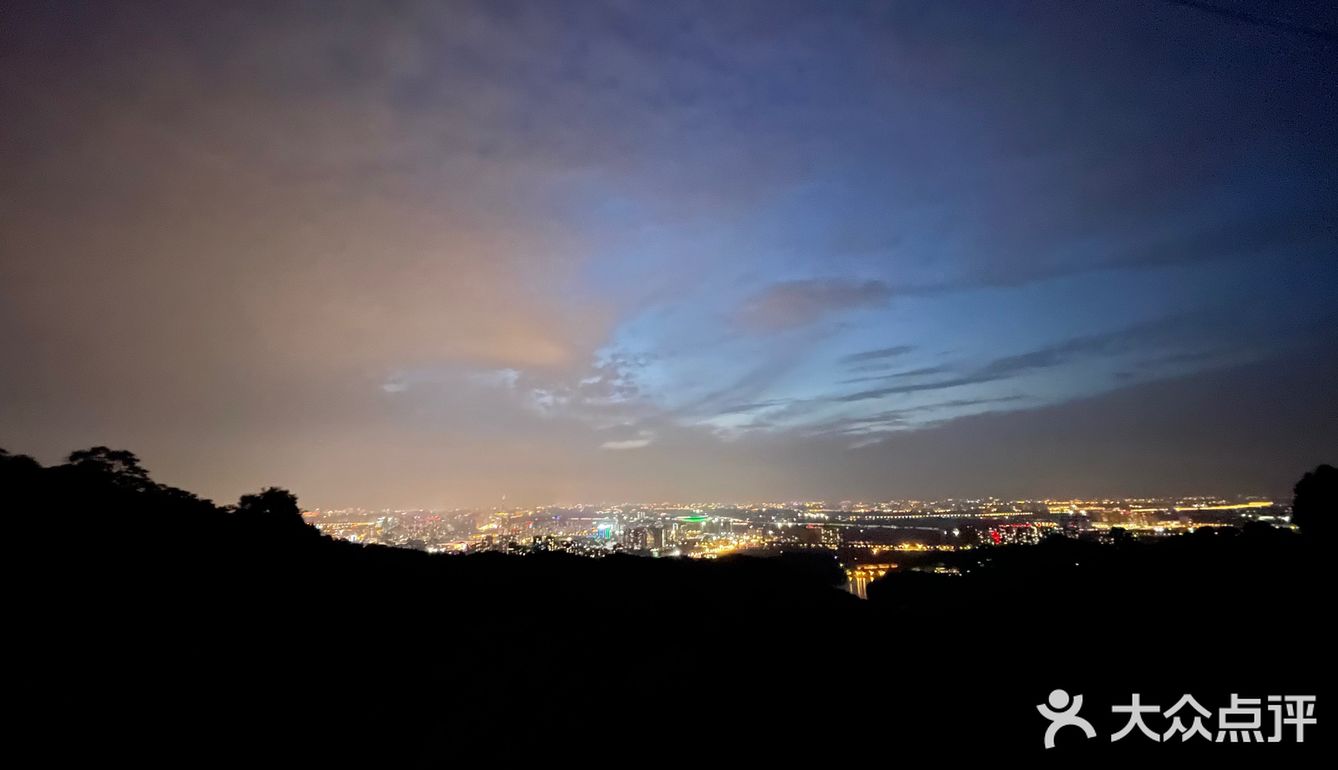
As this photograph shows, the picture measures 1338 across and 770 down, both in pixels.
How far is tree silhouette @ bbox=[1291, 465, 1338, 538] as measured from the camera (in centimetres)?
2095

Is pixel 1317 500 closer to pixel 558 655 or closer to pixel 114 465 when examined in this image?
pixel 558 655

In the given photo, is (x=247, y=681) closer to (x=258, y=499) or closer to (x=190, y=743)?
(x=190, y=743)

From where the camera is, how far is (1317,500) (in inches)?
867

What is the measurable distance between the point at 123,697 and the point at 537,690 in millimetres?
6124

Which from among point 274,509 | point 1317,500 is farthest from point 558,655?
point 1317,500

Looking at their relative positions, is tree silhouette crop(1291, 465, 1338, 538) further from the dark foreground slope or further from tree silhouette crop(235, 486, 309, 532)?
tree silhouette crop(235, 486, 309, 532)

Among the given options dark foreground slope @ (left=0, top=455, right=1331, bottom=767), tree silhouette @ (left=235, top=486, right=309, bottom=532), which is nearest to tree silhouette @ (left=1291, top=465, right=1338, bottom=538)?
dark foreground slope @ (left=0, top=455, right=1331, bottom=767)

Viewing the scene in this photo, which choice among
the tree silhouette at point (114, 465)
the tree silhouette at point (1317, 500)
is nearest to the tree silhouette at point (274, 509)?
the tree silhouette at point (114, 465)

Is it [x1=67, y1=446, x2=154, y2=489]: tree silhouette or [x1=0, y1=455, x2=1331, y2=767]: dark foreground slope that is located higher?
[x1=67, y1=446, x2=154, y2=489]: tree silhouette

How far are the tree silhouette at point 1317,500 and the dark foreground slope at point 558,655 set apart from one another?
360 inches

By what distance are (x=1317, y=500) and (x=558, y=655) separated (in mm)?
30690

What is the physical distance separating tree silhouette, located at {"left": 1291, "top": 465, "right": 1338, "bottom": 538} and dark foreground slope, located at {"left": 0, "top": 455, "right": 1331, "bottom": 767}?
9.14 meters

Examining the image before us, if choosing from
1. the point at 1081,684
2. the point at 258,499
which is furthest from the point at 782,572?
the point at 258,499

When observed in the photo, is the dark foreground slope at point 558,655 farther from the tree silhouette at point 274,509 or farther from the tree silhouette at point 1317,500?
the tree silhouette at point 1317,500
